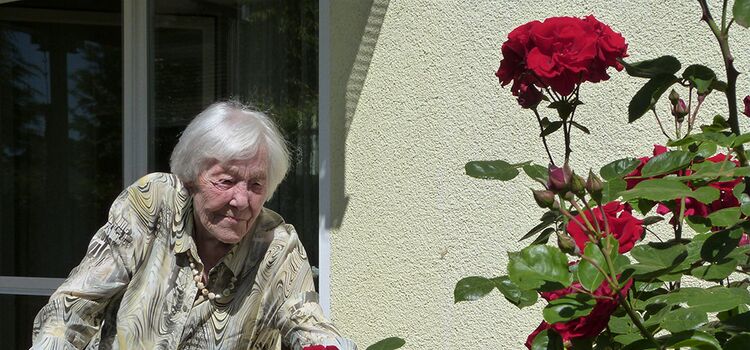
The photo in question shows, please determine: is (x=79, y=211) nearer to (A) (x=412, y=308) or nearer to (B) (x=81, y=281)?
(A) (x=412, y=308)

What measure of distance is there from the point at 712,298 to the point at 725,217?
192 millimetres

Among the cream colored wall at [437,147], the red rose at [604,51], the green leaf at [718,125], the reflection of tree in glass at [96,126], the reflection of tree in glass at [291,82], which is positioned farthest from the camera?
the reflection of tree in glass at [96,126]

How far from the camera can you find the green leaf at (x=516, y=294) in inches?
48.5

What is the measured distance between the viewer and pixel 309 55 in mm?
3896

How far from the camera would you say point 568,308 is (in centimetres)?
118

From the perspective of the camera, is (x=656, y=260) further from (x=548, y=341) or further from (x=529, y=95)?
(x=529, y=95)

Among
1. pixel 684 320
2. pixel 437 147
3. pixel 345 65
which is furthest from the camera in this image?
pixel 345 65

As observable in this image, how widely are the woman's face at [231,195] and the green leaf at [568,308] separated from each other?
1.36 metres

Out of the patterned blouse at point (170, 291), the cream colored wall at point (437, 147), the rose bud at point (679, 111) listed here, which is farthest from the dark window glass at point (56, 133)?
the rose bud at point (679, 111)

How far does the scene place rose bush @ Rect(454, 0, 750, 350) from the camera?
117 cm

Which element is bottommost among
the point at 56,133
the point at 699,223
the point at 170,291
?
the point at 170,291

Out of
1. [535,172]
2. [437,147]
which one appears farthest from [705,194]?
[437,147]

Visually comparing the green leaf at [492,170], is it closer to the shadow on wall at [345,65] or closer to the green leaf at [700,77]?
the green leaf at [700,77]

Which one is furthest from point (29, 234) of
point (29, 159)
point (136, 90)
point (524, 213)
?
point (524, 213)
